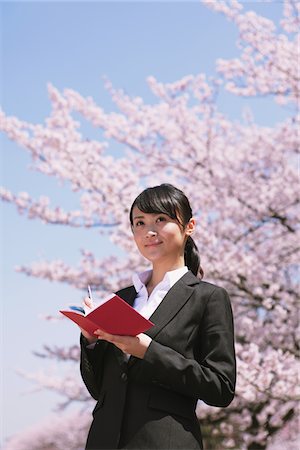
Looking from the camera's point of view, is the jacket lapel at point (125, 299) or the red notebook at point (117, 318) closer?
the red notebook at point (117, 318)

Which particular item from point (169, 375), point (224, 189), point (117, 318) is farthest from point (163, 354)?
point (224, 189)

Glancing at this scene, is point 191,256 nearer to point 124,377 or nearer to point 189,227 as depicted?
point 189,227

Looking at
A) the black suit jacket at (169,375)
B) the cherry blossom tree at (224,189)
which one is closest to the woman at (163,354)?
the black suit jacket at (169,375)

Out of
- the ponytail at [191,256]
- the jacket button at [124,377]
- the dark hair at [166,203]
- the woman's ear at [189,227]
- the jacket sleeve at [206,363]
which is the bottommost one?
Answer: the jacket button at [124,377]

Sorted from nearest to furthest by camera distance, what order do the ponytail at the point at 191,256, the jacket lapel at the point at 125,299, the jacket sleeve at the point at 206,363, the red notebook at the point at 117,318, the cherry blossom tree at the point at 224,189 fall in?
the red notebook at the point at 117,318, the jacket sleeve at the point at 206,363, the jacket lapel at the point at 125,299, the ponytail at the point at 191,256, the cherry blossom tree at the point at 224,189

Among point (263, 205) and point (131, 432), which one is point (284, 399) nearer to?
point (263, 205)

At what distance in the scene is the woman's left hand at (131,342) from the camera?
1.92 meters

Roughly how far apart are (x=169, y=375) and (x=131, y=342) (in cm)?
15

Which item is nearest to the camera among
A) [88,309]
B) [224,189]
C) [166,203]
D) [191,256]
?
[88,309]

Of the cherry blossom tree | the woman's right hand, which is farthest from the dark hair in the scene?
the cherry blossom tree

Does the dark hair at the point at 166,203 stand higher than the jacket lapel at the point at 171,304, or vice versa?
the dark hair at the point at 166,203

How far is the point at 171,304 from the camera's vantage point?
2100 millimetres

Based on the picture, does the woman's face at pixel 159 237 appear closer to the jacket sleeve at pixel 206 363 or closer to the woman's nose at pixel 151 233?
the woman's nose at pixel 151 233

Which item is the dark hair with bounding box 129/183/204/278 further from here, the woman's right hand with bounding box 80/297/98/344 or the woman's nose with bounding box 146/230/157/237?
the woman's right hand with bounding box 80/297/98/344
